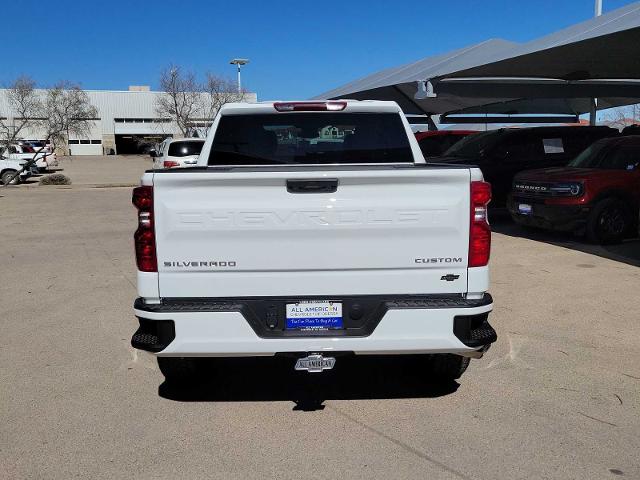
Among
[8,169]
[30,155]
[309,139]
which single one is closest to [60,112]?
[30,155]

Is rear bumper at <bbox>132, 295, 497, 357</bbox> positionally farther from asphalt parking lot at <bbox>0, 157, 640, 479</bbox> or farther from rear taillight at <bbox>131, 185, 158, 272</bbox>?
asphalt parking lot at <bbox>0, 157, 640, 479</bbox>

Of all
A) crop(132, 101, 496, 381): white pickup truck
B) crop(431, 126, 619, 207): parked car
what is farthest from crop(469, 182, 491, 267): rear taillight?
crop(431, 126, 619, 207): parked car

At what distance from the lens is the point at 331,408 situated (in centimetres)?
402

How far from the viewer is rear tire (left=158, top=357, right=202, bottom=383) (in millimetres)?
4145

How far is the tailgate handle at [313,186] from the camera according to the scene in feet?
11.2

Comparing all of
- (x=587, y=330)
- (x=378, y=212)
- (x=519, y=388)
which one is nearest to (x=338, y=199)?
(x=378, y=212)

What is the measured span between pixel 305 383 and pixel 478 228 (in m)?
1.78

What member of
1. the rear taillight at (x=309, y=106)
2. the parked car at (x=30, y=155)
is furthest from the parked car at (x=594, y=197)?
the parked car at (x=30, y=155)

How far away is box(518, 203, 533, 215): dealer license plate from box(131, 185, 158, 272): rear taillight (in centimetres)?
830

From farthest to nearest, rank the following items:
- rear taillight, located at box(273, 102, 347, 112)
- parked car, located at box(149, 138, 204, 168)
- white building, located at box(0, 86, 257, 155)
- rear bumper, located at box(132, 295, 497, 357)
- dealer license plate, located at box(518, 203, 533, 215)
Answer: white building, located at box(0, 86, 257, 155), parked car, located at box(149, 138, 204, 168), dealer license plate, located at box(518, 203, 533, 215), rear taillight, located at box(273, 102, 347, 112), rear bumper, located at box(132, 295, 497, 357)

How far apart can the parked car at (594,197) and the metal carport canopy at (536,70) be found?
2112 mm

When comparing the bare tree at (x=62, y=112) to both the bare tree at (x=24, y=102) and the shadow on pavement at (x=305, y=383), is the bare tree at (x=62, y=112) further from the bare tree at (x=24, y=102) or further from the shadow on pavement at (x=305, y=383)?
the shadow on pavement at (x=305, y=383)

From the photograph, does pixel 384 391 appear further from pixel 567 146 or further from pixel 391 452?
pixel 567 146

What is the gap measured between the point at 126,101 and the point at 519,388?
258ft
